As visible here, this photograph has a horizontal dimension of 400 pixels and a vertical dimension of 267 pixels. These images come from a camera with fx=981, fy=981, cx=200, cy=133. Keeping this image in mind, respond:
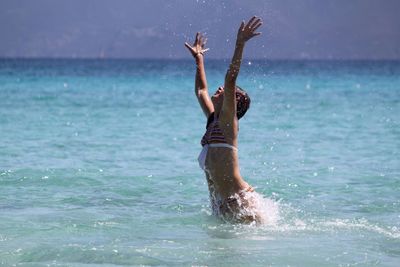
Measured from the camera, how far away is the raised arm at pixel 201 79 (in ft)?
29.1

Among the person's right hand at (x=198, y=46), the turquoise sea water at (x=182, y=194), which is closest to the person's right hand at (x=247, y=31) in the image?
the person's right hand at (x=198, y=46)

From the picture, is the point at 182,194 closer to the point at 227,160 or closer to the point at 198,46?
the point at 198,46

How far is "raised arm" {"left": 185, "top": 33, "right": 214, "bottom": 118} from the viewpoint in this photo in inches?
349

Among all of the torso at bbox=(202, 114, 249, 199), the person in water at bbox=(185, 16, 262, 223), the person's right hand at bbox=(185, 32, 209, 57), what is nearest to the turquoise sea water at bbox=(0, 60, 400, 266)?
the person in water at bbox=(185, 16, 262, 223)

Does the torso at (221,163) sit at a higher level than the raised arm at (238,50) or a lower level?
lower

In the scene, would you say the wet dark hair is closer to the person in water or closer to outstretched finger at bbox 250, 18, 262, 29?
the person in water

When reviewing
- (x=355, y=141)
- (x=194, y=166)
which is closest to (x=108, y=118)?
(x=355, y=141)

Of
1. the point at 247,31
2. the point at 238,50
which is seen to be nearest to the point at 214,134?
the point at 238,50

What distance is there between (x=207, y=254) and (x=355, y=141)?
10.2m

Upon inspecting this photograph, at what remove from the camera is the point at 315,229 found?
8727 millimetres

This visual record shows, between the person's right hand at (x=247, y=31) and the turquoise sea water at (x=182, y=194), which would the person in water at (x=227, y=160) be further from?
the person's right hand at (x=247, y=31)

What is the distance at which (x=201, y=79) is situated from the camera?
29.6 ft

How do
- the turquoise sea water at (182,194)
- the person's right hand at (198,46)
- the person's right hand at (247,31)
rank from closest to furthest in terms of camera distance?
the turquoise sea water at (182,194)
the person's right hand at (247,31)
the person's right hand at (198,46)

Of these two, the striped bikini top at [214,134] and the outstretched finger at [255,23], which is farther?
the striped bikini top at [214,134]
